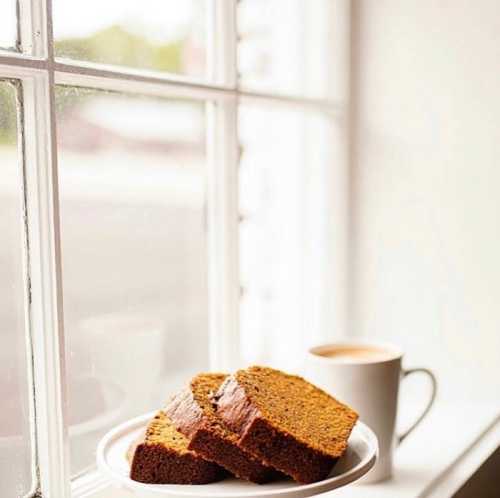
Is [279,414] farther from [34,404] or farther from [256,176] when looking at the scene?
[256,176]

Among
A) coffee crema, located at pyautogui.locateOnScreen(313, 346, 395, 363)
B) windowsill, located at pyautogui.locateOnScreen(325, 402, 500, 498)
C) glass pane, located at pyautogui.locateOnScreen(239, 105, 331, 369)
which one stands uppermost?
glass pane, located at pyautogui.locateOnScreen(239, 105, 331, 369)

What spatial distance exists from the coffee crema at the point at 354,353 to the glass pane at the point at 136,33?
1.22 feet

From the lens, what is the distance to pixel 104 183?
0.85 meters

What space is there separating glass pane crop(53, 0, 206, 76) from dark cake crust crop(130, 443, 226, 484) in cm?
38

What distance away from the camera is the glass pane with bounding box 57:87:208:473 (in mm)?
790

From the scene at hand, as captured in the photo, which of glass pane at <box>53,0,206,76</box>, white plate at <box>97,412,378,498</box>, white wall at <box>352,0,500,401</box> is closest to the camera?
white plate at <box>97,412,378,498</box>

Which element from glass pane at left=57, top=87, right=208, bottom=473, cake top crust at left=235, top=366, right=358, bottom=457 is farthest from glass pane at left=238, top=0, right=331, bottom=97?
cake top crust at left=235, top=366, right=358, bottom=457

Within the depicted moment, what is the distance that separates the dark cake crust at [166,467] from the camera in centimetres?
60

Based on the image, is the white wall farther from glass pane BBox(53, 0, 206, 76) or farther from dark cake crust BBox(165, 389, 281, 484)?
dark cake crust BBox(165, 389, 281, 484)

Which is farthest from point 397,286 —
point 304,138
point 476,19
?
point 476,19

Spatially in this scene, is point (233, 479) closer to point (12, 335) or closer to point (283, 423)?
point (283, 423)

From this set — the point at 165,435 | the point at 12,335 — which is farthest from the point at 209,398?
the point at 12,335

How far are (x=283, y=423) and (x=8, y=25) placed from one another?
16.0 inches

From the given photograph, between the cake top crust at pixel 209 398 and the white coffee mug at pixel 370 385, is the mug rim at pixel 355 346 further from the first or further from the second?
the cake top crust at pixel 209 398
